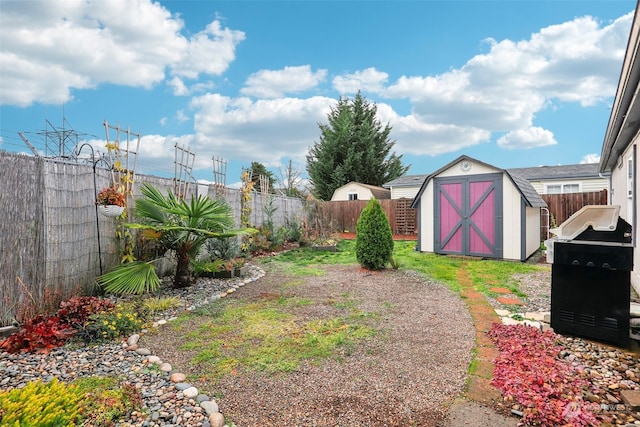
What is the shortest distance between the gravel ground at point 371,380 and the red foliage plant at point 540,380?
11.4 inches

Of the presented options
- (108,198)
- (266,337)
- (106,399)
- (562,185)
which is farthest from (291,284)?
(562,185)

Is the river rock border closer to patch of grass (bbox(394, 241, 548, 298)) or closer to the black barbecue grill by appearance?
the black barbecue grill

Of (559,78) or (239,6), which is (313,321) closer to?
(239,6)

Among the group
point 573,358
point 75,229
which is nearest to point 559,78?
point 573,358

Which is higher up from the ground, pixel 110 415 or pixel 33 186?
pixel 33 186

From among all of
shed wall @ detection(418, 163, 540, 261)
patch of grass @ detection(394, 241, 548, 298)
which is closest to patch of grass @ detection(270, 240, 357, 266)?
patch of grass @ detection(394, 241, 548, 298)

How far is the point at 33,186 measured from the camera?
12.8 feet

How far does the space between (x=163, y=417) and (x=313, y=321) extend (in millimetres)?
2009

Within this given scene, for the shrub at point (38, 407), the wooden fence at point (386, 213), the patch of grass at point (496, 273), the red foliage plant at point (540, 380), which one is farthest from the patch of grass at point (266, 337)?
the wooden fence at point (386, 213)

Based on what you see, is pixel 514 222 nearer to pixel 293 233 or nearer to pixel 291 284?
pixel 291 284

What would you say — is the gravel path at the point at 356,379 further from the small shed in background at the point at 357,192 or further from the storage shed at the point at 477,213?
the small shed in background at the point at 357,192

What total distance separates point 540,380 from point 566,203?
11133 millimetres

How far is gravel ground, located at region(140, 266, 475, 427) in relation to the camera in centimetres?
210

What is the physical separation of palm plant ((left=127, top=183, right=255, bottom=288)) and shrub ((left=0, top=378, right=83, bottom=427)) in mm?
3198
